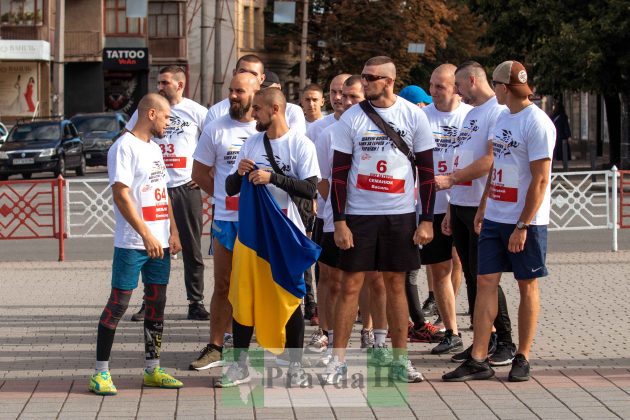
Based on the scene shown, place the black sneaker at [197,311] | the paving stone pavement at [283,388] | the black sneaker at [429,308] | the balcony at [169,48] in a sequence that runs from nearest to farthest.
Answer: the paving stone pavement at [283,388]
the black sneaker at [197,311]
the black sneaker at [429,308]
the balcony at [169,48]

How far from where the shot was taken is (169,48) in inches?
2704

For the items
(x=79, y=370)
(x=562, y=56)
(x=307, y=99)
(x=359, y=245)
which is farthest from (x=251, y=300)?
(x=562, y=56)

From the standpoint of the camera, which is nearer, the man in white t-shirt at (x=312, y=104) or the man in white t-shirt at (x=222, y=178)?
the man in white t-shirt at (x=222, y=178)

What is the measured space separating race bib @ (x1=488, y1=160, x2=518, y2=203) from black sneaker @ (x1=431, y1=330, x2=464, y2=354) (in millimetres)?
1380

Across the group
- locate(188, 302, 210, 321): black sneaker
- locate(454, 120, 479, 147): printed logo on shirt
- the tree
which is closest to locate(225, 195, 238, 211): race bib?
locate(454, 120, 479, 147): printed logo on shirt

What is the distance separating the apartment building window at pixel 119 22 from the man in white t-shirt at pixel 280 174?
5892 cm

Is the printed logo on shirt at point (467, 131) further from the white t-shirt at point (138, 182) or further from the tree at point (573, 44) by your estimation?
the tree at point (573, 44)

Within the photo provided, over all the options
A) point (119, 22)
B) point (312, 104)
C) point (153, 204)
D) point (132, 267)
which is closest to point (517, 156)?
point (153, 204)

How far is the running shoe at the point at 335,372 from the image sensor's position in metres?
8.45

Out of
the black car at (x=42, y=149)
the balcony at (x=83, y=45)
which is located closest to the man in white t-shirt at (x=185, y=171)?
the black car at (x=42, y=149)

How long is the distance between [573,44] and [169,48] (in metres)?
38.2

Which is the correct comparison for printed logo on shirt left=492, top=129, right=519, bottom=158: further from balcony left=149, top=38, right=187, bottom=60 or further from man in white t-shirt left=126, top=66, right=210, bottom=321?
balcony left=149, top=38, right=187, bottom=60

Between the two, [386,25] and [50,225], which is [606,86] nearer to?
[50,225]

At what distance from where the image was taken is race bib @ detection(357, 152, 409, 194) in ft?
27.8
